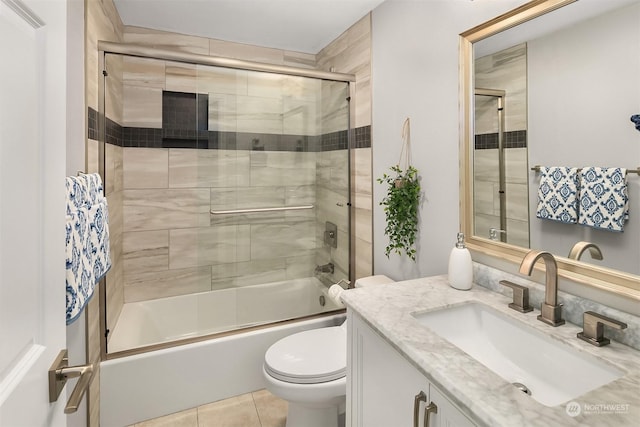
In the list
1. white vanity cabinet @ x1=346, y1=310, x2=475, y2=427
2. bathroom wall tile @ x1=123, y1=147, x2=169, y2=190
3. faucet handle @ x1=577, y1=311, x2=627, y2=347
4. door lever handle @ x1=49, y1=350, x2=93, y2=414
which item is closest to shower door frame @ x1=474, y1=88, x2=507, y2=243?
faucet handle @ x1=577, y1=311, x2=627, y2=347

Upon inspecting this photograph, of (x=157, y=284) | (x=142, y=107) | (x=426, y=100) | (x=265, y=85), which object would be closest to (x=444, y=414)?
(x=426, y=100)

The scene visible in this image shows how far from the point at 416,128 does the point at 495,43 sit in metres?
0.54

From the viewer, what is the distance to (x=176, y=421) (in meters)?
1.82

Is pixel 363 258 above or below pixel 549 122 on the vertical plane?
below

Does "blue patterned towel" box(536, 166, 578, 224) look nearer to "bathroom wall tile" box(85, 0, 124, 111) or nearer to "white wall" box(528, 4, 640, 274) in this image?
"white wall" box(528, 4, 640, 274)

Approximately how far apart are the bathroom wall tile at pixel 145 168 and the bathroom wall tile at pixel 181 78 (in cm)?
47

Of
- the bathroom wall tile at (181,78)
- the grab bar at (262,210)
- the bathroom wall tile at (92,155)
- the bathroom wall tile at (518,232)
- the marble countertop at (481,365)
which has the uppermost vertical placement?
the bathroom wall tile at (181,78)

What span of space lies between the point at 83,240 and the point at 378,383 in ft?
3.85

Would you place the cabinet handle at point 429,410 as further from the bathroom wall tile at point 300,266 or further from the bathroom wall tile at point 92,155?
the bathroom wall tile at point 92,155

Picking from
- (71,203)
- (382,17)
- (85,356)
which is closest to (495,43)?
(382,17)

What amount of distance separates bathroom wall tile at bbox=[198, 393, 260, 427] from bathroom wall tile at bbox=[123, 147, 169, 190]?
1535mm

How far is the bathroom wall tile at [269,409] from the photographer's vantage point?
1820mm

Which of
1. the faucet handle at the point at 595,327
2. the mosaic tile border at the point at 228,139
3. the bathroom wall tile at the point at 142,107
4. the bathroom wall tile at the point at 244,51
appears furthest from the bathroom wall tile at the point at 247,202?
the faucet handle at the point at 595,327

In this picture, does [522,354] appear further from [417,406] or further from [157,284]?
[157,284]
